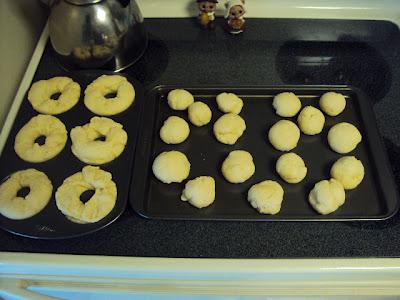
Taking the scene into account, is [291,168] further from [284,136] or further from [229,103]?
[229,103]

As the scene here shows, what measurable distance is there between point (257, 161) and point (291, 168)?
9 cm

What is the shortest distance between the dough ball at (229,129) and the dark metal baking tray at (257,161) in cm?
2

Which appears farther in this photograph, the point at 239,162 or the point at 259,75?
the point at 259,75

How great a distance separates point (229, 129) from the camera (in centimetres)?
89

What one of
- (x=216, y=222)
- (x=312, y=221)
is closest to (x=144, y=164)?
(x=216, y=222)

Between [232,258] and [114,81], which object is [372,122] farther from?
[114,81]

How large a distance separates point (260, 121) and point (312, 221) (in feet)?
0.90

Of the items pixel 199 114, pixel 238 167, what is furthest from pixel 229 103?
pixel 238 167

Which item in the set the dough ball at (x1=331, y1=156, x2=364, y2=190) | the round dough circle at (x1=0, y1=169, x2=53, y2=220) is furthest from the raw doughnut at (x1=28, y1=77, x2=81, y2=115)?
the dough ball at (x1=331, y1=156, x2=364, y2=190)

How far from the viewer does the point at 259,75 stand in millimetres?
1016

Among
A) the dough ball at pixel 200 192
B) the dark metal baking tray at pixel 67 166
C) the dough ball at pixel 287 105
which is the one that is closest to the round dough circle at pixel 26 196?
the dark metal baking tray at pixel 67 166

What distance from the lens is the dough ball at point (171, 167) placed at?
825mm

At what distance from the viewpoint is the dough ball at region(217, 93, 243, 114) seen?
3.05ft

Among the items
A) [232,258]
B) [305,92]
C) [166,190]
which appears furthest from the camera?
[305,92]
